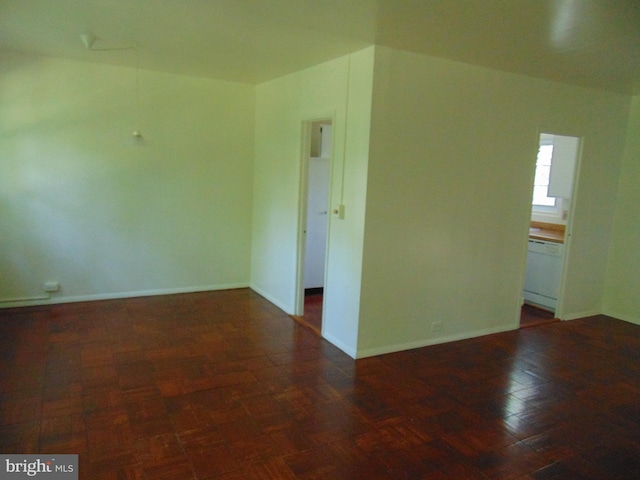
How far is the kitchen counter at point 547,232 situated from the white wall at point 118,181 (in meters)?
3.47

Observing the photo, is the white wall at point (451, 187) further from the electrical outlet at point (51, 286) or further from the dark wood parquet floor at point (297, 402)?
the electrical outlet at point (51, 286)

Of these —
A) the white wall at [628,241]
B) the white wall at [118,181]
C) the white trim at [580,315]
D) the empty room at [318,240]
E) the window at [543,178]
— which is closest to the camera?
the empty room at [318,240]

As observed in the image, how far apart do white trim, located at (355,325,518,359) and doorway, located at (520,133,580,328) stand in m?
0.41

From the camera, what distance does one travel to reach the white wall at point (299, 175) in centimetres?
343

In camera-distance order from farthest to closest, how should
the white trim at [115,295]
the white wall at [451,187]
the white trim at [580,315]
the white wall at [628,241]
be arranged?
the white trim at [580,315] < the white wall at [628,241] < the white trim at [115,295] < the white wall at [451,187]

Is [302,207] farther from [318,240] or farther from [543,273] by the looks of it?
[543,273]

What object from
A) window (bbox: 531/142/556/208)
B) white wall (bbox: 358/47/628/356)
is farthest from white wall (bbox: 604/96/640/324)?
window (bbox: 531/142/556/208)

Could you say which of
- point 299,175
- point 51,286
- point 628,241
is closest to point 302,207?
point 299,175

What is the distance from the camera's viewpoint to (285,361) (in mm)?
3439

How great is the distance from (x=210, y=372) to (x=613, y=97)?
4.75 metres

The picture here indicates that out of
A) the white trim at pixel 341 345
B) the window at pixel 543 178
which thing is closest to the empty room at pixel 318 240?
the white trim at pixel 341 345

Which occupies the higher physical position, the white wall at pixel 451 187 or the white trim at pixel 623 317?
the white wall at pixel 451 187

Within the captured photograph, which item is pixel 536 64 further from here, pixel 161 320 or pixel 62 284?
pixel 62 284

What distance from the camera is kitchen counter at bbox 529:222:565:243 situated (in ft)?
16.5
